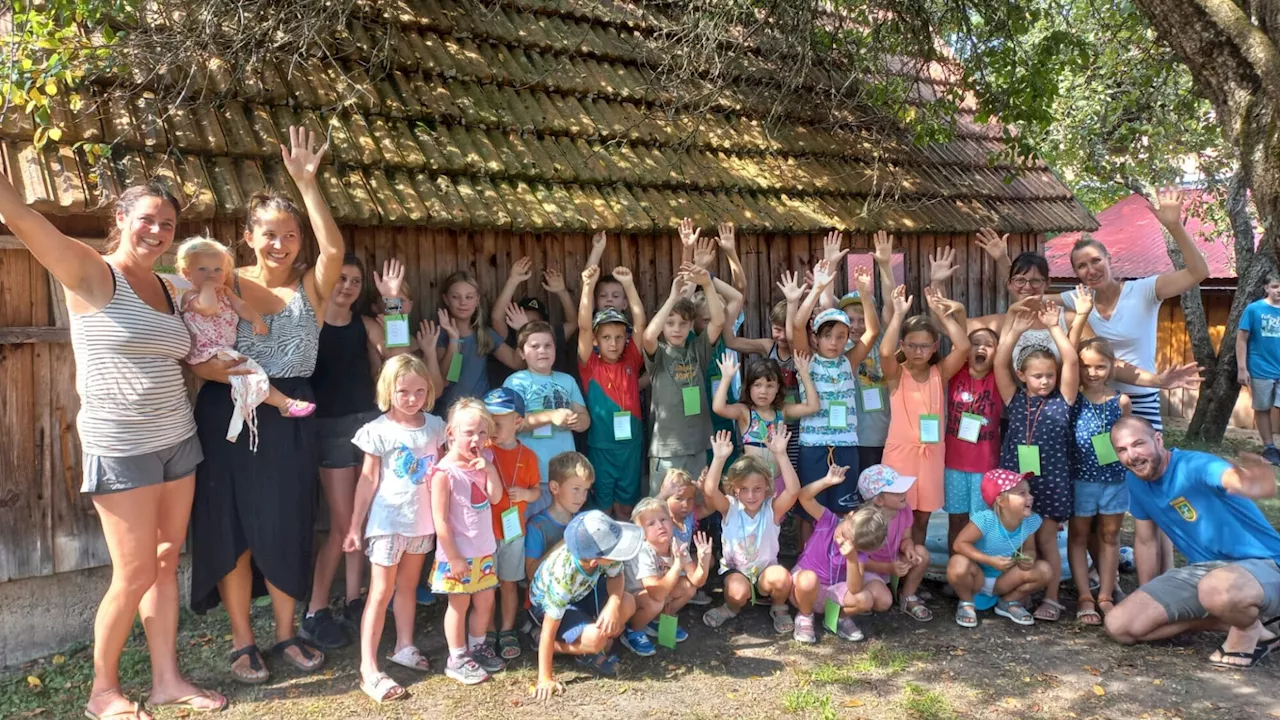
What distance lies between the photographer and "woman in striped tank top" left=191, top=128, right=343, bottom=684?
159 inches

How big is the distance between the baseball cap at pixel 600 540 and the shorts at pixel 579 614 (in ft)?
0.97

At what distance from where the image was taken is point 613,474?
17.6 ft

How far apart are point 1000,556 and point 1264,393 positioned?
656cm

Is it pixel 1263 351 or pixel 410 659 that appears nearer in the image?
pixel 410 659

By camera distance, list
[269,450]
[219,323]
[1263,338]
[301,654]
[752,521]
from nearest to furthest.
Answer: [219,323]
[269,450]
[301,654]
[752,521]
[1263,338]

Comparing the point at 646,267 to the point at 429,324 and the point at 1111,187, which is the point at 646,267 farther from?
the point at 1111,187

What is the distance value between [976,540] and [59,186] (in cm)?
510

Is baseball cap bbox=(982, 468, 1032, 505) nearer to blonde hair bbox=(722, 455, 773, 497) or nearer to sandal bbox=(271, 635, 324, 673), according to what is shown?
blonde hair bbox=(722, 455, 773, 497)

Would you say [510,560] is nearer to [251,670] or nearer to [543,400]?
[543,400]

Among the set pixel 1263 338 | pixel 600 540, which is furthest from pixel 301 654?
pixel 1263 338

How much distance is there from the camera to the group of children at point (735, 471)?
424 centimetres

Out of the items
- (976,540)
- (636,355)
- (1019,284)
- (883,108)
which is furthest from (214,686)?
(883,108)

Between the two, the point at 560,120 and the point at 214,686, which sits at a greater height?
the point at 560,120

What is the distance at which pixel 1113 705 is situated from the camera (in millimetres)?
4133
